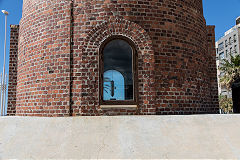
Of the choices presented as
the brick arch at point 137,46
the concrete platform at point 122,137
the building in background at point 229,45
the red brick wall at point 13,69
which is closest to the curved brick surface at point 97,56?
the brick arch at point 137,46

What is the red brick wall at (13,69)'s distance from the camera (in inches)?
360

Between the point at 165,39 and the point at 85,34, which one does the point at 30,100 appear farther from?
the point at 165,39

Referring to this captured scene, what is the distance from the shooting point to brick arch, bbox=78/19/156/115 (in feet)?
21.6

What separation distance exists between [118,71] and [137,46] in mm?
916


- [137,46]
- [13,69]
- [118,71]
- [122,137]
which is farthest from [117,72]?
[13,69]

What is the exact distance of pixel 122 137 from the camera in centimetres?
517

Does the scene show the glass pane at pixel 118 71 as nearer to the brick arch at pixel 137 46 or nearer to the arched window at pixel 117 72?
the arched window at pixel 117 72

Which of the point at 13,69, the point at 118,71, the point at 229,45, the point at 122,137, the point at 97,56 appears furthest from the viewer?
the point at 229,45

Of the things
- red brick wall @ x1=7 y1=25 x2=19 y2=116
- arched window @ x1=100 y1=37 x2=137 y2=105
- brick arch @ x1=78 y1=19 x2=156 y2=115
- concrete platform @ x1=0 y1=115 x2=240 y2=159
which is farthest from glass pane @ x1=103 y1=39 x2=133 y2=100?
red brick wall @ x1=7 y1=25 x2=19 y2=116

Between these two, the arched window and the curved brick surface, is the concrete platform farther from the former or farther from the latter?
the arched window

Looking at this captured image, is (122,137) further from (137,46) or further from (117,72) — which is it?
(137,46)

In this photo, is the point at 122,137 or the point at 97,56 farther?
the point at 97,56

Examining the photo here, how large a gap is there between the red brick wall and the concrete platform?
3.12 meters

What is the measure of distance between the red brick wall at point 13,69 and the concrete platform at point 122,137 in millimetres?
3122
